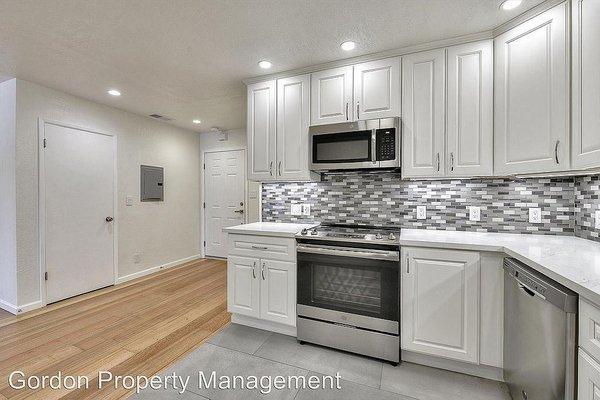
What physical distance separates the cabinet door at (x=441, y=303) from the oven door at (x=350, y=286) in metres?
0.09

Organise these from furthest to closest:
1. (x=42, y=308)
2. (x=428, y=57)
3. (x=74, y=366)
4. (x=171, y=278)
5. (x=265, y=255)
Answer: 1. (x=171, y=278)
2. (x=42, y=308)
3. (x=265, y=255)
4. (x=428, y=57)
5. (x=74, y=366)

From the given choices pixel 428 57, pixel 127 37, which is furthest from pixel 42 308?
pixel 428 57

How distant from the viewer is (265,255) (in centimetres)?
238

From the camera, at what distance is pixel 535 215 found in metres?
2.08

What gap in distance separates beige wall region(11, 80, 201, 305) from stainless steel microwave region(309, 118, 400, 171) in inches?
115

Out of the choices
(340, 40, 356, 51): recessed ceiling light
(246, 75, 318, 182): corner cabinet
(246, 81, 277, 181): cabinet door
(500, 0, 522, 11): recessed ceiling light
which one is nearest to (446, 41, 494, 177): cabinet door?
(500, 0, 522, 11): recessed ceiling light

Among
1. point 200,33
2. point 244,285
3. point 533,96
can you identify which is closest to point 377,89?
point 533,96

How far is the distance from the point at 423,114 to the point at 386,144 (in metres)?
0.37

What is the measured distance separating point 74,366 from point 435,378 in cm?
255

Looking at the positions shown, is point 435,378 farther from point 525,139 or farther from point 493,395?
point 525,139

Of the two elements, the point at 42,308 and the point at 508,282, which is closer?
the point at 508,282

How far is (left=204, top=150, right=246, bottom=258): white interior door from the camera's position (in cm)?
487

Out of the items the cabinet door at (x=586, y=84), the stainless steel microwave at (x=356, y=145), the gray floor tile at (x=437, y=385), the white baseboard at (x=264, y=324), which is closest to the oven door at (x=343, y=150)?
the stainless steel microwave at (x=356, y=145)

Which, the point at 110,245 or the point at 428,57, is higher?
the point at 428,57
